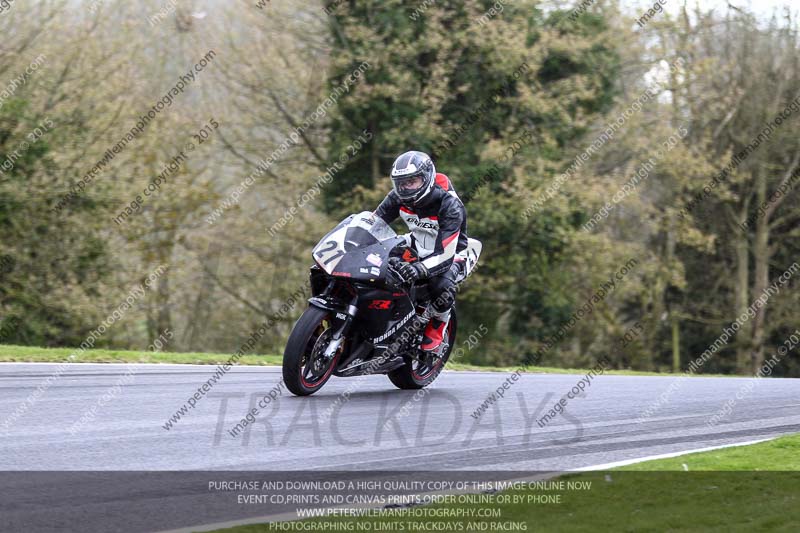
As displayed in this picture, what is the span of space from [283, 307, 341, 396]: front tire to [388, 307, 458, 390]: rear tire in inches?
50.9

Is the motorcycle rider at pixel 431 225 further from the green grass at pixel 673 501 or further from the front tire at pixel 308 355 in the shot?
the green grass at pixel 673 501

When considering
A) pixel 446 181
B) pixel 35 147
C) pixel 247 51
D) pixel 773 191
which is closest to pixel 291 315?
pixel 247 51

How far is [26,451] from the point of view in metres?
7.20

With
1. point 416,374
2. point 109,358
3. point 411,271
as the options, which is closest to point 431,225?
point 411,271

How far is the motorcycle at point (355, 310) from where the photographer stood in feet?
31.9

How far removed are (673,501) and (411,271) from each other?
421cm

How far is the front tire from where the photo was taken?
9484 millimetres

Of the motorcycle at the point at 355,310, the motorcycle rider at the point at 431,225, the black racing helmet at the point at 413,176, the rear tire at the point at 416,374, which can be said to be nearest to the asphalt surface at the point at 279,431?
the rear tire at the point at 416,374

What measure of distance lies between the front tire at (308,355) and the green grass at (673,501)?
3.18 m

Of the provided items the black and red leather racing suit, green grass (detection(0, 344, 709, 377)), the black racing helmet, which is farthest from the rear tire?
green grass (detection(0, 344, 709, 377))

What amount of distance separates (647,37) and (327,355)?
77.6 feet

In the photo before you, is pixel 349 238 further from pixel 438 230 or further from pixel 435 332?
pixel 435 332

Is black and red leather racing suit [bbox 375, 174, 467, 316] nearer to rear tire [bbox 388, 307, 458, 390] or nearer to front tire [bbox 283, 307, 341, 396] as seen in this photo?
Result: rear tire [bbox 388, 307, 458, 390]

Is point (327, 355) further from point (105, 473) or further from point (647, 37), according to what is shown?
point (647, 37)
